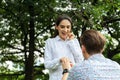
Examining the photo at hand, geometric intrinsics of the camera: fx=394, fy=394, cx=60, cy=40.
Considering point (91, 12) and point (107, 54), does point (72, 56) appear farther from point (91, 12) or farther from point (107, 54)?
point (107, 54)

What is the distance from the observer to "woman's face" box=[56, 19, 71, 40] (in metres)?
5.09

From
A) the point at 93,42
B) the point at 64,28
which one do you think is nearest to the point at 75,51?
the point at 64,28

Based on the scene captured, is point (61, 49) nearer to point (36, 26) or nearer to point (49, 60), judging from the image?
point (49, 60)

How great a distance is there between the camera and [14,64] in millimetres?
17969

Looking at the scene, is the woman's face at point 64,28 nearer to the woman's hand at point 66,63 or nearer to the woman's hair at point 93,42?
the woman's hand at point 66,63

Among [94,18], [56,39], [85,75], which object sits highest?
[94,18]

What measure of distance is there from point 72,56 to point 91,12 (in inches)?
259

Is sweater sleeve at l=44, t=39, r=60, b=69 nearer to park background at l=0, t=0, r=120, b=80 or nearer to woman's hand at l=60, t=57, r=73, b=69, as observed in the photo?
woman's hand at l=60, t=57, r=73, b=69

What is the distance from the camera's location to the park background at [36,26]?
40.3ft

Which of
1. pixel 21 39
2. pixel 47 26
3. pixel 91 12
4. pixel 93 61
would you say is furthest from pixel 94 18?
pixel 93 61

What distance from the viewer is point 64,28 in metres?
5.09

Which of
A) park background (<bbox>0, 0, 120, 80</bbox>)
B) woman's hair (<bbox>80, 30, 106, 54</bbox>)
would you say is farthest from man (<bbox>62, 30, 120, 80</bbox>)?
park background (<bbox>0, 0, 120, 80</bbox>)

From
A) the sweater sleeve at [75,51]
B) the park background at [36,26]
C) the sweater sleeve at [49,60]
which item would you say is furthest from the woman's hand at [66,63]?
the park background at [36,26]

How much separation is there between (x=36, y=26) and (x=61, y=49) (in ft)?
34.2
